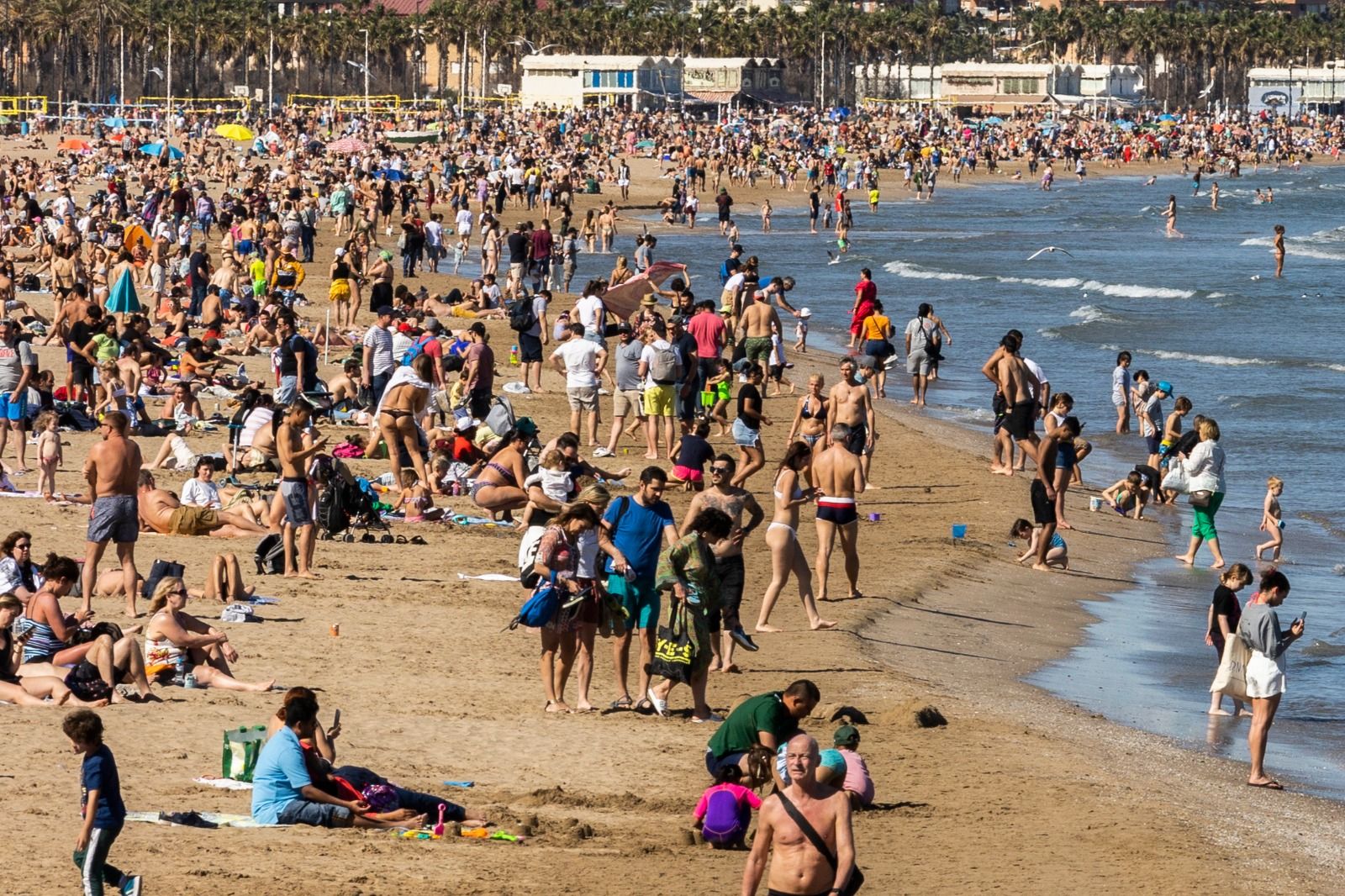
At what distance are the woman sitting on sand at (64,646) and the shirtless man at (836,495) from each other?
195 inches

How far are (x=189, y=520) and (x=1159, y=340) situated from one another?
26370 millimetres

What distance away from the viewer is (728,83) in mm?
121688

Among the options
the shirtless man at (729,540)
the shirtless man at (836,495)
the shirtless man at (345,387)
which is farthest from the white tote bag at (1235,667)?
the shirtless man at (345,387)

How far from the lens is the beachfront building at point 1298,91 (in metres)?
146

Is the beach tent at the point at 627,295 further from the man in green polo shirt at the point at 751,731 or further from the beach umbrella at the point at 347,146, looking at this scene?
the beach umbrella at the point at 347,146

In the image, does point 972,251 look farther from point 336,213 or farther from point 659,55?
point 659,55

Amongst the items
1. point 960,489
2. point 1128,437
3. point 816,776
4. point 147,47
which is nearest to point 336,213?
point 1128,437

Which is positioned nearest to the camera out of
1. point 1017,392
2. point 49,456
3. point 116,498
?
point 116,498

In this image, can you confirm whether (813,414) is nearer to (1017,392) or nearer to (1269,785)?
(1017,392)

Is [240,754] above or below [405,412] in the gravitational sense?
below

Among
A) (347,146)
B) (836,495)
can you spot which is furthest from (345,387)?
(347,146)

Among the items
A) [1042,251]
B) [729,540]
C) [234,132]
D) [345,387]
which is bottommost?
[345,387]

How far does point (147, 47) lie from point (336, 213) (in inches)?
2725

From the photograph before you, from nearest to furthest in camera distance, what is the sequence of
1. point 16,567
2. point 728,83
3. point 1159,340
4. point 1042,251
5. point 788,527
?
point 16,567
point 788,527
point 1159,340
point 1042,251
point 728,83
